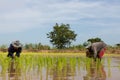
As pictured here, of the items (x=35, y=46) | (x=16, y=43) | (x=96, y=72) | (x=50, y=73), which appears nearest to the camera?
(x=50, y=73)

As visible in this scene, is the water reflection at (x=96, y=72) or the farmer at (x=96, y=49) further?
the farmer at (x=96, y=49)

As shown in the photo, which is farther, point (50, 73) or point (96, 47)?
point (96, 47)

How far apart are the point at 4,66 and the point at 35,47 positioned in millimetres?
30413

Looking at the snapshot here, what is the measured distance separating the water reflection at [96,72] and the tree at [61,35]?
4178 cm

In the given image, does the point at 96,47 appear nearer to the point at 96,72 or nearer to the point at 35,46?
the point at 96,72

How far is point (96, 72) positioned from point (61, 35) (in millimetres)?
45119

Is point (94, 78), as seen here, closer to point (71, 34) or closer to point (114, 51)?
point (114, 51)

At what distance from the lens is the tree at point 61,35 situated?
5435 cm

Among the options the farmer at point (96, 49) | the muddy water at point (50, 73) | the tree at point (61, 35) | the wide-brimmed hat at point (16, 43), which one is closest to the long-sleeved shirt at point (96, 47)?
the farmer at point (96, 49)

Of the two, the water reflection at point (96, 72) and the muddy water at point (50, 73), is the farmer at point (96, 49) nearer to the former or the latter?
the water reflection at point (96, 72)

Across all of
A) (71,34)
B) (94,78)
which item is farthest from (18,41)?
(71,34)

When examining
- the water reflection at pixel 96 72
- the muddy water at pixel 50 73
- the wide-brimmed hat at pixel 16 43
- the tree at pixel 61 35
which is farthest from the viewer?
the tree at pixel 61 35

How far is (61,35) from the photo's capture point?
55.7 meters

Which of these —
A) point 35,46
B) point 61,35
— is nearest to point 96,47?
point 35,46
